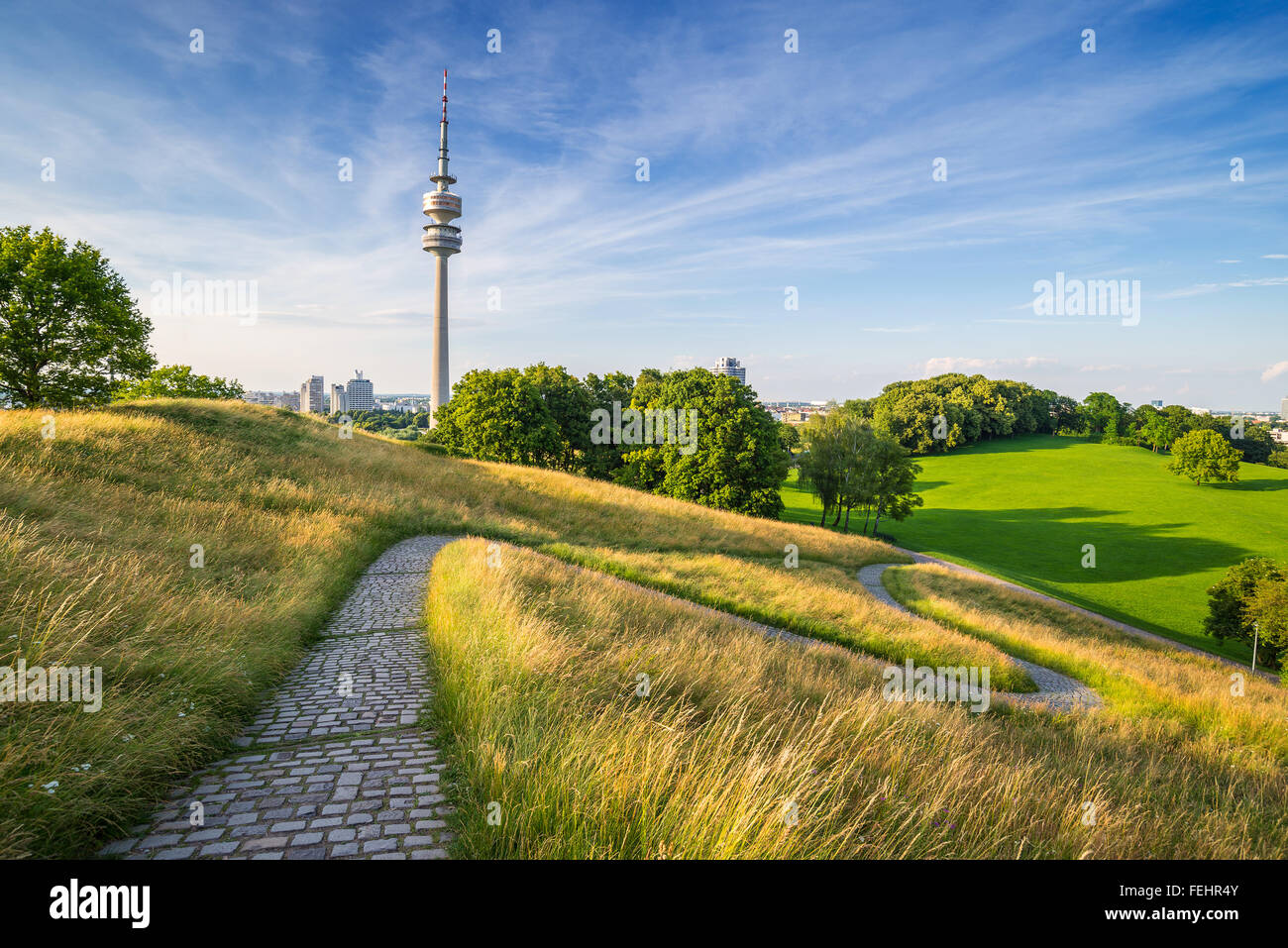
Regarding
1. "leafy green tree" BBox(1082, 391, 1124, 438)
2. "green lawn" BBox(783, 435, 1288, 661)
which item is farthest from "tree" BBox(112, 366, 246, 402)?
"leafy green tree" BBox(1082, 391, 1124, 438)

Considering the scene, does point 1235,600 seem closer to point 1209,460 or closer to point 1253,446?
point 1209,460

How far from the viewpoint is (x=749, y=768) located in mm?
3924

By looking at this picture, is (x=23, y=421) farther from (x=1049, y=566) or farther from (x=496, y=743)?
(x=1049, y=566)

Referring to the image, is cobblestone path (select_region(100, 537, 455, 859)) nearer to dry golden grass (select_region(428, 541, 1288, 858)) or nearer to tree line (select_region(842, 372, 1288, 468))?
dry golden grass (select_region(428, 541, 1288, 858))

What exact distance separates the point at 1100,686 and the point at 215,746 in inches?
804

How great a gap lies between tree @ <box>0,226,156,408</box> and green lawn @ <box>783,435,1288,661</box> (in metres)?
55.1

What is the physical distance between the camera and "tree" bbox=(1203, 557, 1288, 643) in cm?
2856

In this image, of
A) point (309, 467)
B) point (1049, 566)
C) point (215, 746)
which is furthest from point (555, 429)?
point (215, 746)

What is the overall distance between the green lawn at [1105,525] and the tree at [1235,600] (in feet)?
4.12

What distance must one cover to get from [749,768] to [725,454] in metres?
42.0

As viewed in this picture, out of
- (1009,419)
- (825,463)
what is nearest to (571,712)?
(825,463)

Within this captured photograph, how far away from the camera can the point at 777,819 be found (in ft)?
11.0

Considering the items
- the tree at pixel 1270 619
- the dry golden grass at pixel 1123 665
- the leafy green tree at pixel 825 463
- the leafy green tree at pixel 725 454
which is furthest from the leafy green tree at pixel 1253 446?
the dry golden grass at pixel 1123 665
